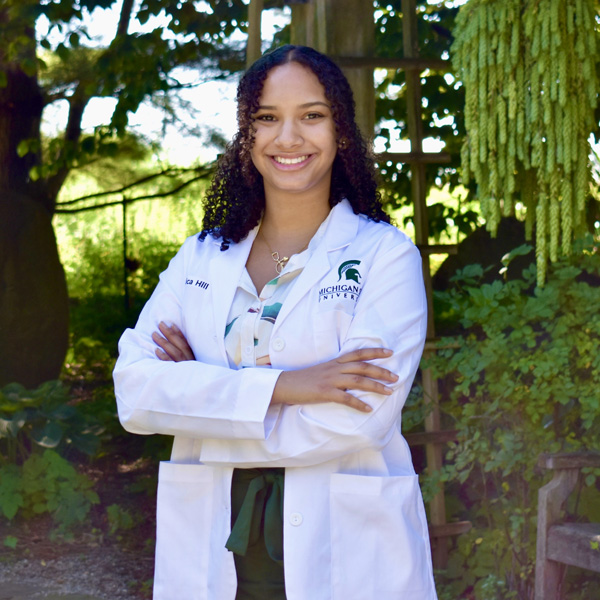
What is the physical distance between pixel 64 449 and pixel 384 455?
3.59 m

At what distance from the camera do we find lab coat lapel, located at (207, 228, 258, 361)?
2.24 metres

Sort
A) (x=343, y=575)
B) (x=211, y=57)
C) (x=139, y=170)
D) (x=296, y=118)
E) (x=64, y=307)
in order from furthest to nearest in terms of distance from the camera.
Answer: (x=139, y=170), (x=64, y=307), (x=211, y=57), (x=296, y=118), (x=343, y=575)

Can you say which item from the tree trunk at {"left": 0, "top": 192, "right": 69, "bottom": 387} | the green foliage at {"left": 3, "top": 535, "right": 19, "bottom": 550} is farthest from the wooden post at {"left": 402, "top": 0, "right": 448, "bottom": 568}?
the tree trunk at {"left": 0, "top": 192, "right": 69, "bottom": 387}

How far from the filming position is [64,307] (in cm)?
698

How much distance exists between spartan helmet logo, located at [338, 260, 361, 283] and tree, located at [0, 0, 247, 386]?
388 cm

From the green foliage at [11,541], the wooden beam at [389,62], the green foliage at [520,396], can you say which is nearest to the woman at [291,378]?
the green foliage at [520,396]

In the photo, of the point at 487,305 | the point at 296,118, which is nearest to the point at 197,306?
the point at 296,118

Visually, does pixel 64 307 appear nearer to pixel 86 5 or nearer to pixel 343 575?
pixel 86 5

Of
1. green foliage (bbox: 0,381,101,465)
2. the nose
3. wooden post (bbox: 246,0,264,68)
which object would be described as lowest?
green foliage (bbox: 0,381,101,465)

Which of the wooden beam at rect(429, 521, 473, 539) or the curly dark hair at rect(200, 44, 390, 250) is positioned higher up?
the curly dark hair at rect(200, 44, 390, 250)

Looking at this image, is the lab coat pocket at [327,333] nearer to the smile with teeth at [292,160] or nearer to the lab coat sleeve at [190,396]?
the lab coat sleeve at [190,396]

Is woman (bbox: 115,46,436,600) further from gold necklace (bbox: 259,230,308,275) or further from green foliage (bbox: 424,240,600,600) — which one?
green foliage (bbox: 424,240,600,600)

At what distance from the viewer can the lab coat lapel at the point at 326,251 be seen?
216 cm

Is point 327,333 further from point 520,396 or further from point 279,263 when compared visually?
point 520,396
